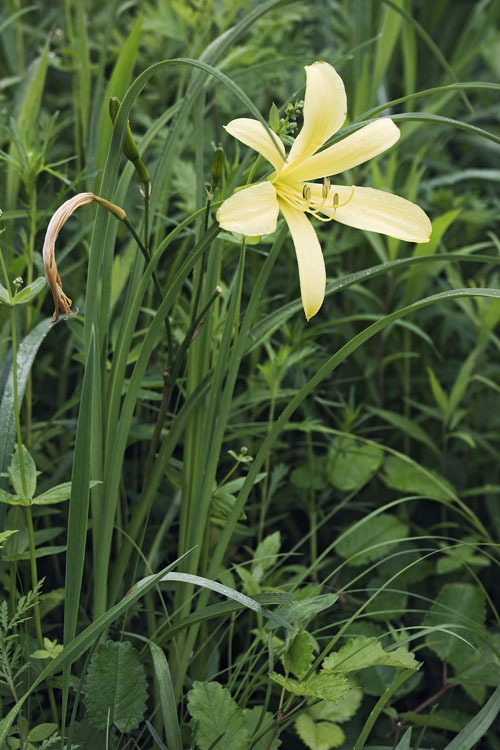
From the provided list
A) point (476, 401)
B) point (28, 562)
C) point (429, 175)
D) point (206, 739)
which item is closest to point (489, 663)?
point (206, 739)

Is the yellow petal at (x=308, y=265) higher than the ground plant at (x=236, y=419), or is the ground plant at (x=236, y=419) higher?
the yellow petal at (x=308, y=265)

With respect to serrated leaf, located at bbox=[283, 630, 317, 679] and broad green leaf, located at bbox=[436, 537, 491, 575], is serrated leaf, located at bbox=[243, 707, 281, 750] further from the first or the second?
broad green leaf, located at bbox=[436, 537, 491, 575]

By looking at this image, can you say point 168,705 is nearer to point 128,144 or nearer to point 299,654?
point 299,654

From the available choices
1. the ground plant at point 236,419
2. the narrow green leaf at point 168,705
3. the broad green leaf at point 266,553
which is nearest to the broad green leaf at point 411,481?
the ground plant at point 236,419

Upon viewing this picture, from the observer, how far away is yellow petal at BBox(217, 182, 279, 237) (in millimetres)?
726

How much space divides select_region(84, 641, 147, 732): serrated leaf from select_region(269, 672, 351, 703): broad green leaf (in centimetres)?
17

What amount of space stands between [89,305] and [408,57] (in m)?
1.16

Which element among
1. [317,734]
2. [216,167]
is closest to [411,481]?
[317,734]

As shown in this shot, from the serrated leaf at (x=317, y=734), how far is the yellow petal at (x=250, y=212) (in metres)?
0.59

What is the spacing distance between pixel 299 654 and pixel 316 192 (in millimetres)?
495

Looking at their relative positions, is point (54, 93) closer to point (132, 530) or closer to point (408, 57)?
point (408, 57)

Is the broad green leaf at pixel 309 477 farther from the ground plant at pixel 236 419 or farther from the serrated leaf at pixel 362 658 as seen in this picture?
the serrated leaf at pixel 362 658

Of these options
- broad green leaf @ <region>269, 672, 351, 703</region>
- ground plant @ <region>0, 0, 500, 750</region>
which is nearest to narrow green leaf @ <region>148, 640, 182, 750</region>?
ground plant @ <region>0, 0, 500, 750</region>

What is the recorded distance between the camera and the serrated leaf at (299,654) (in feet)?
2.72
